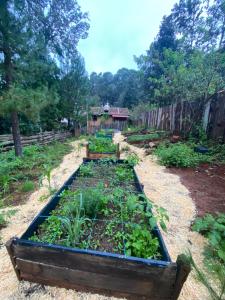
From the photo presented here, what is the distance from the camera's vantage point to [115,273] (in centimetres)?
141

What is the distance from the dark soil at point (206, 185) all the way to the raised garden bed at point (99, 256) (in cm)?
160

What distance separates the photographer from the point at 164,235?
2.36 metres

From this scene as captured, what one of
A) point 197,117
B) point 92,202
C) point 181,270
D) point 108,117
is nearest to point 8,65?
point 92,202

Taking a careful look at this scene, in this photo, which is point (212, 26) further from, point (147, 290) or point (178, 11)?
point (178, 11)

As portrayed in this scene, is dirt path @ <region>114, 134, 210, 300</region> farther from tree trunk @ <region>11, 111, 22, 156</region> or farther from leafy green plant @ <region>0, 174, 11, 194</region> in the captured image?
tree trunk @ <region>11, 111, 22, 156</region>

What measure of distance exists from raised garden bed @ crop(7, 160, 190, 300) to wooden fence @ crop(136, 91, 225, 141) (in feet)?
18.0

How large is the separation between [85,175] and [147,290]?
8.00 feet

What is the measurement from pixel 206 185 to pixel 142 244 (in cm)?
296

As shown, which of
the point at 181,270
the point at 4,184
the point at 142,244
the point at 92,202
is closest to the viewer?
the point at 181,270

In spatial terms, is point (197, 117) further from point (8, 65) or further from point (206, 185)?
point (8, 65)

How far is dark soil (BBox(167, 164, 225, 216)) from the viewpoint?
3079 millimetres

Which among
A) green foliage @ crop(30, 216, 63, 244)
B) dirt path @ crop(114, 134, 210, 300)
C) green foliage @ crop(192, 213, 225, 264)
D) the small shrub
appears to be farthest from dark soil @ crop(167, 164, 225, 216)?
the small shrub

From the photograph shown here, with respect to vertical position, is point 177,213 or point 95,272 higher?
point 95,272

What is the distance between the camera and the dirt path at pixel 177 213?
170 centimetres
